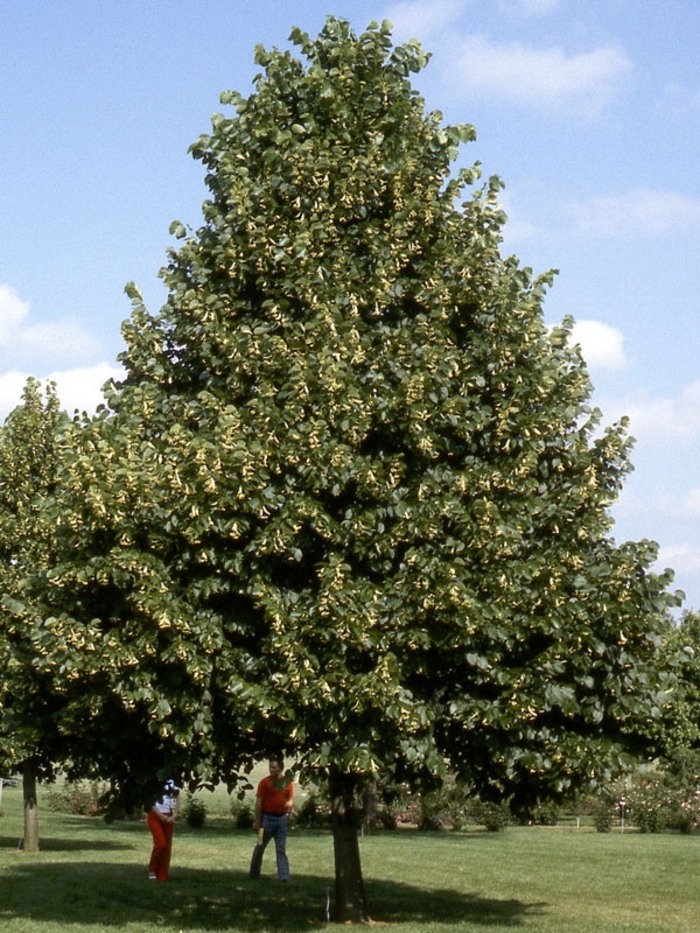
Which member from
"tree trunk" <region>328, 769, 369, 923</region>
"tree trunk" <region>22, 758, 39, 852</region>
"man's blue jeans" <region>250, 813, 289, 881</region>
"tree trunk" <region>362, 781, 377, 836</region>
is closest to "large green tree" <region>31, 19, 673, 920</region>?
"tree trunk" <region>328, 769, 369, 923</region>

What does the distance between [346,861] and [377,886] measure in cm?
583

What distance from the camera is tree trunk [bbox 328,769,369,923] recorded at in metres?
18.7

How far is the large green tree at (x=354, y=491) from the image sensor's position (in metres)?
15.8

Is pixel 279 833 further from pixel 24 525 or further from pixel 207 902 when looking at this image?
pixel 24 525

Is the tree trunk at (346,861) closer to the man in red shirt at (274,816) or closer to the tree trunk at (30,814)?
the man in red shirt at (274,816)

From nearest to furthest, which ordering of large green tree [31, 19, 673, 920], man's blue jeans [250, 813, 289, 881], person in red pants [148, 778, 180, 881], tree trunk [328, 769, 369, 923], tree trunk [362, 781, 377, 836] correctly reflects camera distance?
large green tree [31, 19, 673, 920], tree trunk [328, 769, 369, 923], person in red pants [148, 778, 180, 881], man's blue jeans [250, 813, 289, 881], tree trunk [362, 781, 377, 836]

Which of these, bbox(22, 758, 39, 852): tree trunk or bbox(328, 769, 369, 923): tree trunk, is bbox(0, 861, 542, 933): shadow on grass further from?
bbox(22, 758, 39, 852): tree trunk

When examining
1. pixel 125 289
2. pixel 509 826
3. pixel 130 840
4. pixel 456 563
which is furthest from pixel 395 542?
pixel 509 826

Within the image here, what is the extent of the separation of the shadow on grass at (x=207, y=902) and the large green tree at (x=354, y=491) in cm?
162

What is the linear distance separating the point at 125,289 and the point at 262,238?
260 cm

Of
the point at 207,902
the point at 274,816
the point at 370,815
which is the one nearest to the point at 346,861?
the point at 207,902

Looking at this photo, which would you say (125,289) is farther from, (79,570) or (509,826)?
(509,826)

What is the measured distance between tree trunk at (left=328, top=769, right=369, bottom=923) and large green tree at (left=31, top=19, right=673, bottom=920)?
2.0 inches

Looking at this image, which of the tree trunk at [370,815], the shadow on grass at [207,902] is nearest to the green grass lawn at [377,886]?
the shadow on grass at [207,902]
